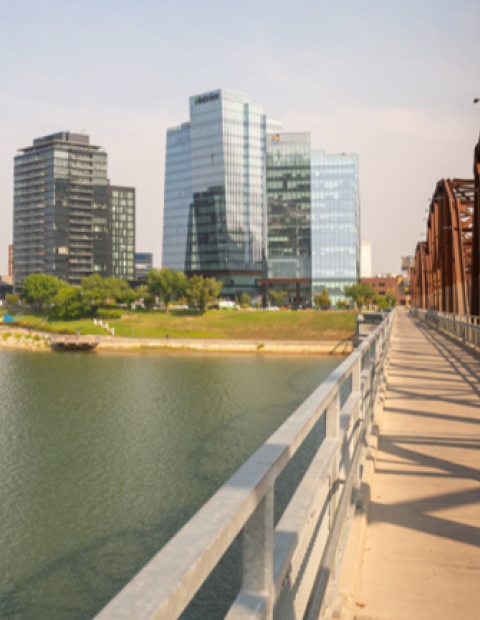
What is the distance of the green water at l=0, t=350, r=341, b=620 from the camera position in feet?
59.0

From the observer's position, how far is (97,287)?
122875 millimetres

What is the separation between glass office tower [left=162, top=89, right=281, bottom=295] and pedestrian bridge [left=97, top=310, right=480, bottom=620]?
14882cm

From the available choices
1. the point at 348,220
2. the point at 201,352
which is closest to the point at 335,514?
the point at 201,352

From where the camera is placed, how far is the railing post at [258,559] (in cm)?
224

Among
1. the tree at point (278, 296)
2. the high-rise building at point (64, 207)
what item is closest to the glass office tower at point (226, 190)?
the tree at point (278, 296)

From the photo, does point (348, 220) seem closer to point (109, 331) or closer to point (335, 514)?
point (109, 331)

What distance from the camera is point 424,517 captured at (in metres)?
6.31

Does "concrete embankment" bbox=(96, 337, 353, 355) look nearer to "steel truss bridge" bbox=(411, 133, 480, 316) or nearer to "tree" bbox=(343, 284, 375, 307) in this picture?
"steel truss bridge" bbox=(411, 133, 480, 316)

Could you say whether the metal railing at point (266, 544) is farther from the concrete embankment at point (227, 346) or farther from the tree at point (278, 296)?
the tree at point (278, 296)

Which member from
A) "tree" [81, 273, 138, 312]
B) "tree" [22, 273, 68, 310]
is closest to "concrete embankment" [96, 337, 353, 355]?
"tree" [81, 273, 138, 312]

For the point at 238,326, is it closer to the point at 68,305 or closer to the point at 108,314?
the point at 108,314

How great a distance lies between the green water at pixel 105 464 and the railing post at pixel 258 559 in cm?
1491

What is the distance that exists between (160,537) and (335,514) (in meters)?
16.4

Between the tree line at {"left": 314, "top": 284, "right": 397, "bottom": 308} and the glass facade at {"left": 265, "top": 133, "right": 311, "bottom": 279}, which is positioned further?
the glass facade at {"left": 265, "top": 133, "right": 311, "bottom": 279}
